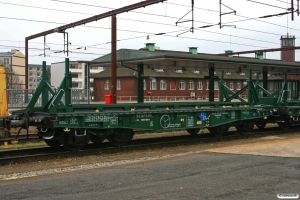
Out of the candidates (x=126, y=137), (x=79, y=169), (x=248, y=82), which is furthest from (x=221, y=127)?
(x=79, y=169)

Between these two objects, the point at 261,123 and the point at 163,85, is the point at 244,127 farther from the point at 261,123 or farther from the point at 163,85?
the point at 163,85

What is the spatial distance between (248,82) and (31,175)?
12.8 meters

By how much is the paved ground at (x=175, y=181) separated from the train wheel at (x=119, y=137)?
123 inches

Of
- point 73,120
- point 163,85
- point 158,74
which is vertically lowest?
point 73,120

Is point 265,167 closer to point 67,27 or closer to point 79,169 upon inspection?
point 79,169

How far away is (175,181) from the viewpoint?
779cm

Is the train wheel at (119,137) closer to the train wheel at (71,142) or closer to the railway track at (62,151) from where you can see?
the railway track at (62,151)

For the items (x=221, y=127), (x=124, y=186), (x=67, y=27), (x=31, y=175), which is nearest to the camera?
(x=124, y=186)

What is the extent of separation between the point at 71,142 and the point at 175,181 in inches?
211

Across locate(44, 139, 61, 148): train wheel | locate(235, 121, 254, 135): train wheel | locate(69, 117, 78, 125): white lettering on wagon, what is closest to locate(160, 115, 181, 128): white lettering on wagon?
locate(69, 117, 78, 125): white lettering on wagon

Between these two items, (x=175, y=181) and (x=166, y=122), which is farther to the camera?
(x=166, y=122)

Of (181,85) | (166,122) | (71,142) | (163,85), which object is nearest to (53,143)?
(71,142)

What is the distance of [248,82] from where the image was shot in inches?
731

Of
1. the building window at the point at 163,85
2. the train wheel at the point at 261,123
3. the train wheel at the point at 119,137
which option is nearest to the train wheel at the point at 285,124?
the train wheel at the point at 261,123
